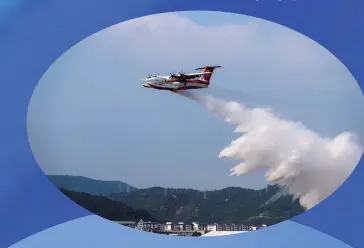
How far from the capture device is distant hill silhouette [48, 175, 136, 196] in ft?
20.6

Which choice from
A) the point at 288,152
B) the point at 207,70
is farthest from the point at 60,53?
the point at 288,152

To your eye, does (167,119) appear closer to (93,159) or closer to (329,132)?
(93,159)

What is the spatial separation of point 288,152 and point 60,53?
107 inches

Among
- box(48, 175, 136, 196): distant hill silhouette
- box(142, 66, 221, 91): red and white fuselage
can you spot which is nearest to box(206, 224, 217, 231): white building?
box(48, 175, 136, 196): distant hill silhouette

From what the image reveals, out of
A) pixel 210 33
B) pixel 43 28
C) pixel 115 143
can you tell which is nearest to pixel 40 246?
pixel 115 143

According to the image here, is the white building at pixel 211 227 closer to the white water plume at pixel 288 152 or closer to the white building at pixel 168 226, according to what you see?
the white building at pixel 168 226

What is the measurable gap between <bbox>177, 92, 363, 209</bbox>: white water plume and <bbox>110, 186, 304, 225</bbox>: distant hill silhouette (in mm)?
224

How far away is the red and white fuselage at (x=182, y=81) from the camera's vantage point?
6191 mm

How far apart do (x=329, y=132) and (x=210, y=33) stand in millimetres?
1628

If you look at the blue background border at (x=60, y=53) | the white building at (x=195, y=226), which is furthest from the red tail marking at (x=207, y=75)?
the white building at (x=195, y=226)

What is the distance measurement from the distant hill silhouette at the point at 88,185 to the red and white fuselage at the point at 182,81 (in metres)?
1.27

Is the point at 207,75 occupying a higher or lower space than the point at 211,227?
higher

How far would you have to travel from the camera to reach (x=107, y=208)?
266 inches

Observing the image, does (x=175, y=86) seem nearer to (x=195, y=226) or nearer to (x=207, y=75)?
(x=207, y=75)
